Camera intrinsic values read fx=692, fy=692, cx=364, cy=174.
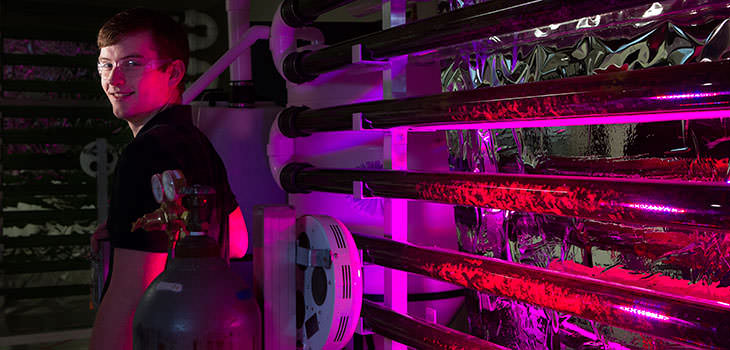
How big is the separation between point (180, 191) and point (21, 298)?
245cm

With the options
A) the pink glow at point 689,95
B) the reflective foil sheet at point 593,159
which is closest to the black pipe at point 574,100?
the pink glow at point 689,95

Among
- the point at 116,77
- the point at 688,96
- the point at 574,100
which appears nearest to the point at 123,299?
the point at 116,77

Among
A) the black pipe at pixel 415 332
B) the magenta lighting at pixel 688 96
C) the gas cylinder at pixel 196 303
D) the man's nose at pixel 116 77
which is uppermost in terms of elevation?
the man's nose at pixel 116 77

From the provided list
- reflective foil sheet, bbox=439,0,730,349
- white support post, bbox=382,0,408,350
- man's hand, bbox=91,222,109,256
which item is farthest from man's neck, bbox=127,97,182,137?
reflective foil sheet, bbox=439,0,730,349

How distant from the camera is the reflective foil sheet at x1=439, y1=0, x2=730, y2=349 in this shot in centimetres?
91

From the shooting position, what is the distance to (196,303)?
3.50 feet

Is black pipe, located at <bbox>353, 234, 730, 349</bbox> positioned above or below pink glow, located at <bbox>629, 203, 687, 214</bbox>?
below

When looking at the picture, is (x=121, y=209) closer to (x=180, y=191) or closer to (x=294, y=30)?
(x=180, y=191)

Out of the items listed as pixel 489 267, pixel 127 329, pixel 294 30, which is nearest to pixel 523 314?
pixel 489 267

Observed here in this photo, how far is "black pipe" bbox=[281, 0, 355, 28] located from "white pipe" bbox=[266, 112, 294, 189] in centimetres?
22

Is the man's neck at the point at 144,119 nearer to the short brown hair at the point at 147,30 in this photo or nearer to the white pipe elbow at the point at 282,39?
the short brown hair at the point at 147,30

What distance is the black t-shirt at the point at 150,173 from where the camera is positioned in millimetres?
1217

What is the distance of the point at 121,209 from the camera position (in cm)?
124

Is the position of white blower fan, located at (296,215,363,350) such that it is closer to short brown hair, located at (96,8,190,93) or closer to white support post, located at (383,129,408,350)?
white support post, located at (383,129,408,350)
